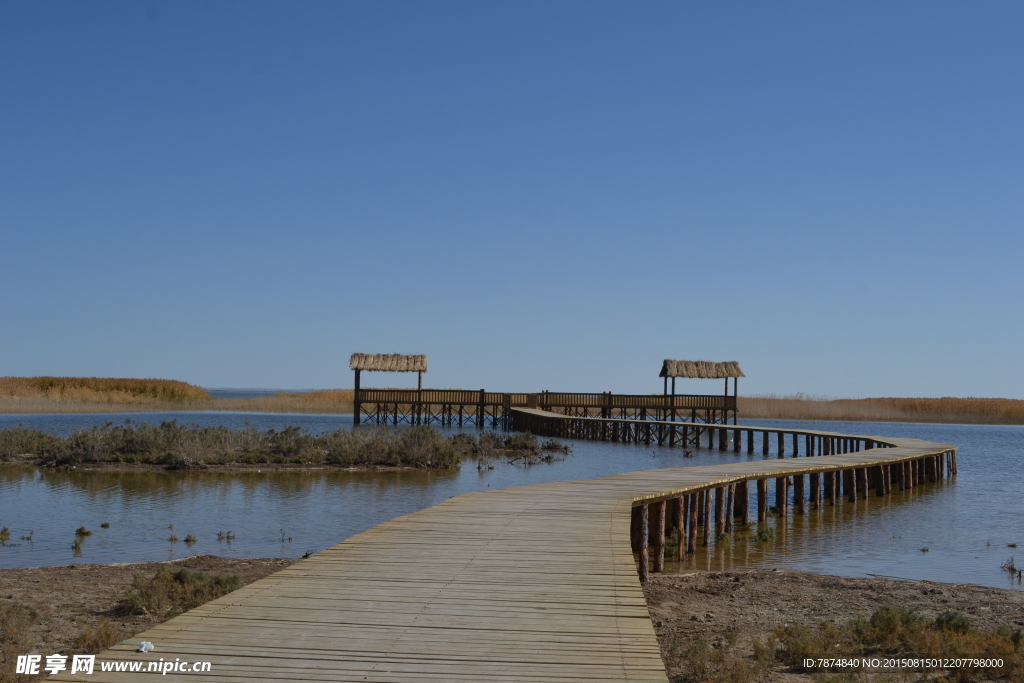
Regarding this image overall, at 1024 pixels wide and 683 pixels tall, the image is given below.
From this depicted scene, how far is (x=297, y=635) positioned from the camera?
556cm

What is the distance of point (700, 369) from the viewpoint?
52156 mm

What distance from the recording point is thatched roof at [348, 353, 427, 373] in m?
54.8

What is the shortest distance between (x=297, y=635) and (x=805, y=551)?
10.5 metres

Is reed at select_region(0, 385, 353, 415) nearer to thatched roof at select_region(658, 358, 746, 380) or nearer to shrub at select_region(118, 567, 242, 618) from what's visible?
thatched roof at select_region(658, 358, 746, 380)

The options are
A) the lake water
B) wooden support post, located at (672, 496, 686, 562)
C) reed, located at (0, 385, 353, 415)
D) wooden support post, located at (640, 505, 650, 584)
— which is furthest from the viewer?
reed, located at (0, 385, 353, 415)

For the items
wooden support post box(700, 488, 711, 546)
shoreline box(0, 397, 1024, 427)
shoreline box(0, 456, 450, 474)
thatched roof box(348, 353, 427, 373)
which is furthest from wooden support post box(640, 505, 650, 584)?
shoreline box(0, 397, 1024, 427)

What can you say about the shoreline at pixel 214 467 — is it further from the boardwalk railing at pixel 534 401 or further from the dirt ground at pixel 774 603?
the boardwalk railing at pixel 534 401

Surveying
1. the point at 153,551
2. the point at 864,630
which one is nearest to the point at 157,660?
the point at 864,630

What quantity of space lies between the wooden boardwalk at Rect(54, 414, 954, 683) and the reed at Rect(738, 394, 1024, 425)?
56489mm

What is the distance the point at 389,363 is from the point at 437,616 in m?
50.0

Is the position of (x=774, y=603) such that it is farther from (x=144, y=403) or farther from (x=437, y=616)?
(x=144, y=403)

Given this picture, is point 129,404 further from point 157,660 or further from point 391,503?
point 157,660

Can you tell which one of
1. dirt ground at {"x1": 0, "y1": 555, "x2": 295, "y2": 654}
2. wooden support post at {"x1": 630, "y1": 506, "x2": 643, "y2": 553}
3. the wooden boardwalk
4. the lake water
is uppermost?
the wooden boardwalk

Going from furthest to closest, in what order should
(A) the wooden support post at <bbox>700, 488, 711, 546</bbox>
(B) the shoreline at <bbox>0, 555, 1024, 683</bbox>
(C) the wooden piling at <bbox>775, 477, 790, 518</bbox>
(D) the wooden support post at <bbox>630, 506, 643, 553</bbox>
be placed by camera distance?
(C) the wooden piling at <bbox>775, 477, 790, 518</bbox>
(A) the wooden support post at <bbox>700, 488, 711, 546</bbox>
(D) the wooden support post at <bbox>630, 506, 643, 553</bbox>
(B) the shoreline at <bbox>0, 555, 1024, 683</bbox>
